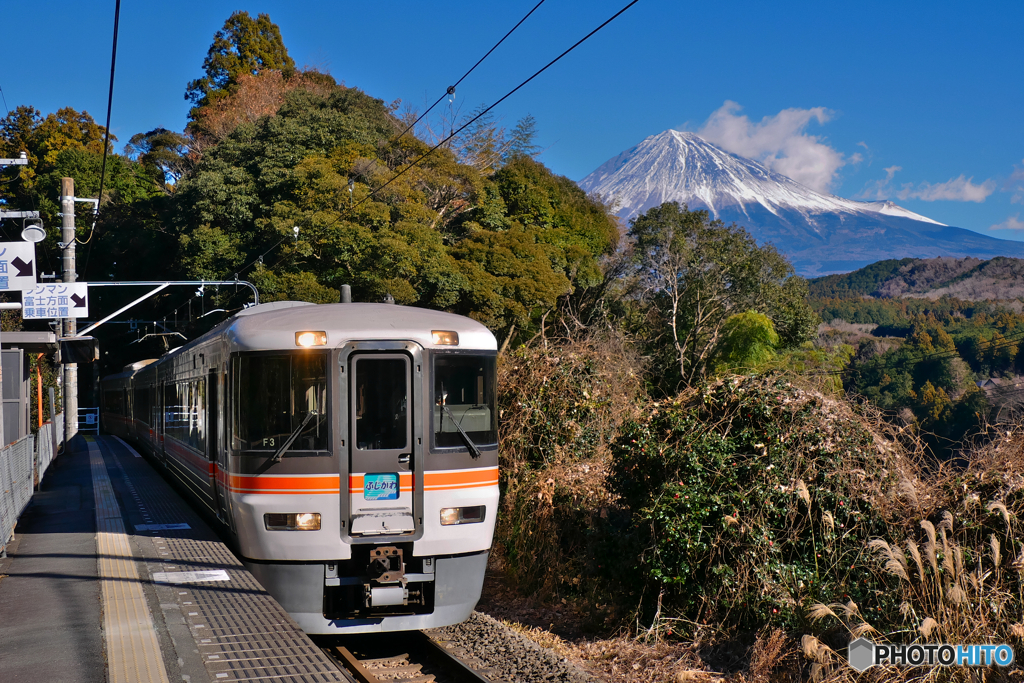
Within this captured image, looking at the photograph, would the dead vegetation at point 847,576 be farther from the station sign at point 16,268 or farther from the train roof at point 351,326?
the station sign at point 16,268

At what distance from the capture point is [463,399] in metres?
8.23

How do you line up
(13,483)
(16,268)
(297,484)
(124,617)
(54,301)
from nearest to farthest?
(124,617)
(297,484)
(13,483)
(16,268)
(54,301)

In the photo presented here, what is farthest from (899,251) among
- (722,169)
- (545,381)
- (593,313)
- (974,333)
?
(545,381)

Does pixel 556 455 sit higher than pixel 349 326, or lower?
lower

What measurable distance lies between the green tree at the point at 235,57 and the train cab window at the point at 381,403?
53.4 meters

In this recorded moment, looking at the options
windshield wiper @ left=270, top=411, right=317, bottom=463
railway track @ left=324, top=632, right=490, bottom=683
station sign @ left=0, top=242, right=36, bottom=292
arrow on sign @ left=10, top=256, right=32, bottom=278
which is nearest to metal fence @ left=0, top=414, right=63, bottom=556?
station sign @ left=0, top=242, right=36, bottom=292

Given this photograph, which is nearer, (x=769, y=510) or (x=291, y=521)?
(x=291, y=521)

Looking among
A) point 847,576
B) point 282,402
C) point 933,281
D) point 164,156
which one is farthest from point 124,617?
point 933,281

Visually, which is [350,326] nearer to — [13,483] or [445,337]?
[445,337]

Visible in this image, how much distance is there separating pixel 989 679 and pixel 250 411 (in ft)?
21.1

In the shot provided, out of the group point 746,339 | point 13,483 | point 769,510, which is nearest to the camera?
point 769,510

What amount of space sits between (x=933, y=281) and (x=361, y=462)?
99302 mm

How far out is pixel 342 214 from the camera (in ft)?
95.3

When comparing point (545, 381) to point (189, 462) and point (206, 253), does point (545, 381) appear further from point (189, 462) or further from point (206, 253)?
point (206, 253)
